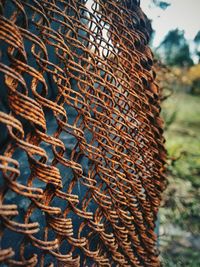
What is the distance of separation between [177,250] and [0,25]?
334 cm

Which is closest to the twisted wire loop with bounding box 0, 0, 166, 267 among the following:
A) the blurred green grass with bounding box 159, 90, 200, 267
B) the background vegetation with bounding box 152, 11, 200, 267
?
the background vegetation with bounding box 152, 11, 200, 267

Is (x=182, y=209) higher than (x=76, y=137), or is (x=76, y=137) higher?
(x=182, y=209)

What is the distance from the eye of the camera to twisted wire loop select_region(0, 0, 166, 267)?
0.69 m

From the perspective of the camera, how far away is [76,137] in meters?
0.91

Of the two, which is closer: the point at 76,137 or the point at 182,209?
the point at 76,137

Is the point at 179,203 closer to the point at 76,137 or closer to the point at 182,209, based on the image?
the point at 182,209

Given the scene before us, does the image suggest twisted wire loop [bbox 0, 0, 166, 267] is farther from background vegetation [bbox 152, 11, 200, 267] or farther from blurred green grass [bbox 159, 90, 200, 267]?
blurred green grass [bbox 159, 90, 200, 267]

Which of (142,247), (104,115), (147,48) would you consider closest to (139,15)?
(147,48)

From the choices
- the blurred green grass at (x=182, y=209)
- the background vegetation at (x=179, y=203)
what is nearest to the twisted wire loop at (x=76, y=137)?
the background vegetation at (x=179, y=203)

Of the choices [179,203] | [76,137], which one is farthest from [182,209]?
[76,137]

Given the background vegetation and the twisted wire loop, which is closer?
the twisted wire loop

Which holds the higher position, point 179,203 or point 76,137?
point 179,203

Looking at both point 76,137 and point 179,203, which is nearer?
point 76,137

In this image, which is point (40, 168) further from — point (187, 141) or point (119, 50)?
point (187, 141)
